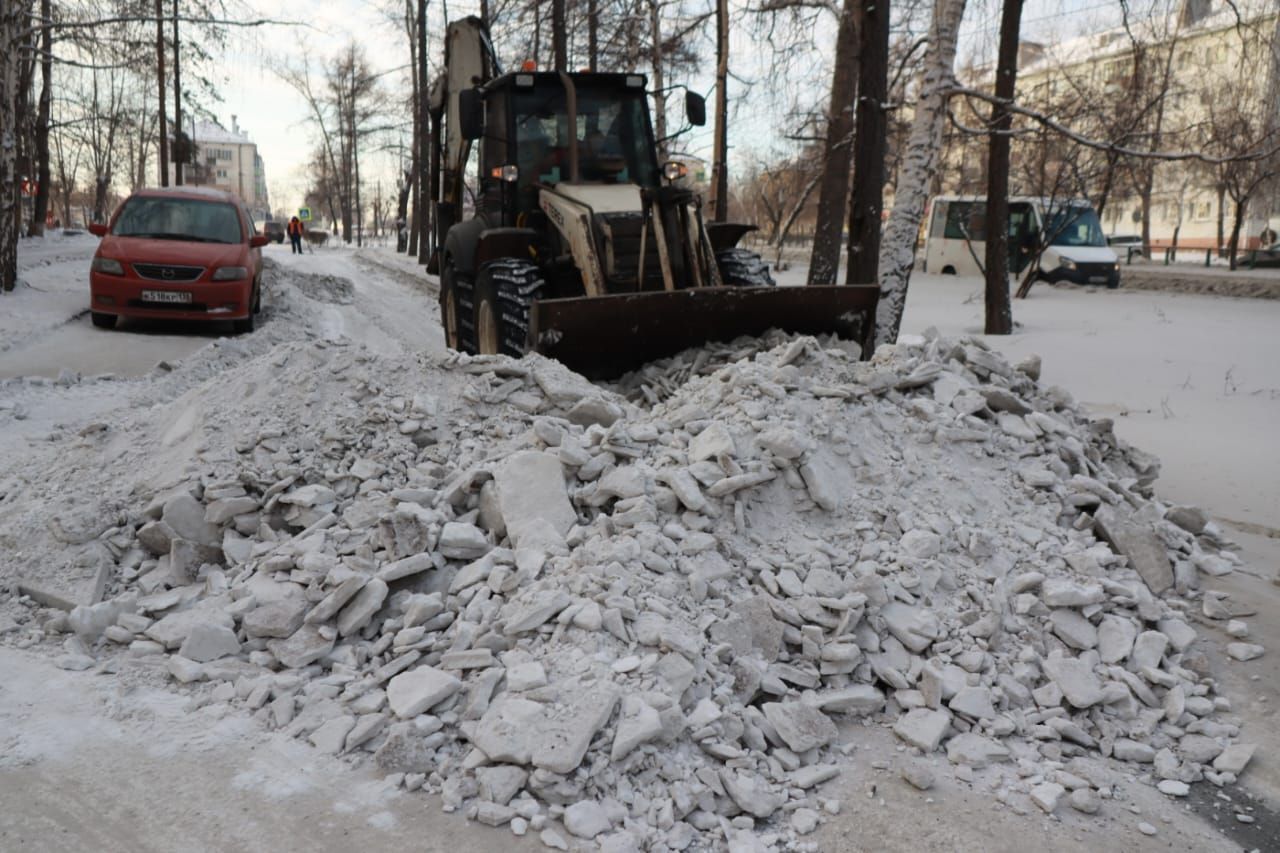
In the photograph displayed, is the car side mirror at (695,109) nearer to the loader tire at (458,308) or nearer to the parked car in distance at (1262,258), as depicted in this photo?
the loader tire at (458,308)

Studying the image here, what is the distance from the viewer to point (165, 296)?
36.7 ft

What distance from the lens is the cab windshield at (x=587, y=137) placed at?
8.34m

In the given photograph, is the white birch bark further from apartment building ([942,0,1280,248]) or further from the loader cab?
apartment building ([942,0,1280,248])

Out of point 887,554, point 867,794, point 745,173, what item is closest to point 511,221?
point 887,554

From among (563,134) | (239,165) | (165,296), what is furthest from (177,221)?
(239,165)

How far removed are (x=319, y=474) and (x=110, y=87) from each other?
4157cm

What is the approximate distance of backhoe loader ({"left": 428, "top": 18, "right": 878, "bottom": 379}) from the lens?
22.8 feet

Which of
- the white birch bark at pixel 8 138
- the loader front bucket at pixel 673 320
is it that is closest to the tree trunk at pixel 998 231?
the loader front bucket at pixel 673 320

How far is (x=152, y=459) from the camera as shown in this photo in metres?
5.26

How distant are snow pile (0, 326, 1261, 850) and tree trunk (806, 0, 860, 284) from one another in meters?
7.05

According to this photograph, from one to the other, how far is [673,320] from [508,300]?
1.33 m

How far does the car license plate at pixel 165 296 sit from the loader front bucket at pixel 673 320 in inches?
255

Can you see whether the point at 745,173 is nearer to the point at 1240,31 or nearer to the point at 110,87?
the point at 110,87

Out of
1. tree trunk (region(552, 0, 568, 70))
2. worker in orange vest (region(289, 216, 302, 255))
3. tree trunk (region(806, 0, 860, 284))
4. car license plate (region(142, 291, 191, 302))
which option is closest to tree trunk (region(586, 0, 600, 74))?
tree trunk (region(552, 0, 568, 70))
